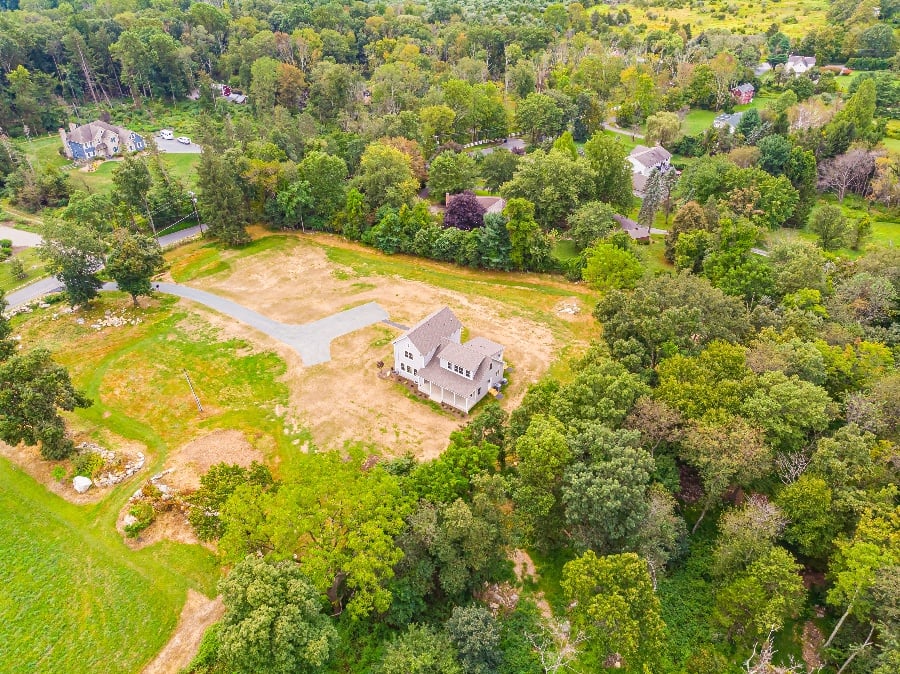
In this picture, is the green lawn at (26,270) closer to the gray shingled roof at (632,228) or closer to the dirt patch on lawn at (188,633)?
the dirt patch on lawn at (188,633)

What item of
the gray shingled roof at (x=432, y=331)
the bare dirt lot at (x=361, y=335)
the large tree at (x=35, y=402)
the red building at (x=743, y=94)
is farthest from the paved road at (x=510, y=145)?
the large tree at (x=35, y=402)

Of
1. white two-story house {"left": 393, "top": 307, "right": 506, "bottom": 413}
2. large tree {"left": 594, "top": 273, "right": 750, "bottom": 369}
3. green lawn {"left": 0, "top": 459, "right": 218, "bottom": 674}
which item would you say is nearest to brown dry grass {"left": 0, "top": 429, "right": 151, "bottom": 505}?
green lawn {"left": 0, "top": 459, "right": 218, "bottom": 674}

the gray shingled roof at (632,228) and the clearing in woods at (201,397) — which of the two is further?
the gray shingled roof at (632,228)

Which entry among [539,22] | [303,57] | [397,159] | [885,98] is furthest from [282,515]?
[539,22]

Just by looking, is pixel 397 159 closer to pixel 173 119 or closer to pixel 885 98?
pixel 173 119

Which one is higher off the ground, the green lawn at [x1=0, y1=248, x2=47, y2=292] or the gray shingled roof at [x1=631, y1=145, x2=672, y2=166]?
the gray shingled roof at [x1=631, y1=145, x2=672, y2=166]

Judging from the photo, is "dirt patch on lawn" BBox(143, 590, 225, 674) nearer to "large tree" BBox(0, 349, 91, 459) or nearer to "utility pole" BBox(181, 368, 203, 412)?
"large tree" BBox(0, 349, 91, 459)
